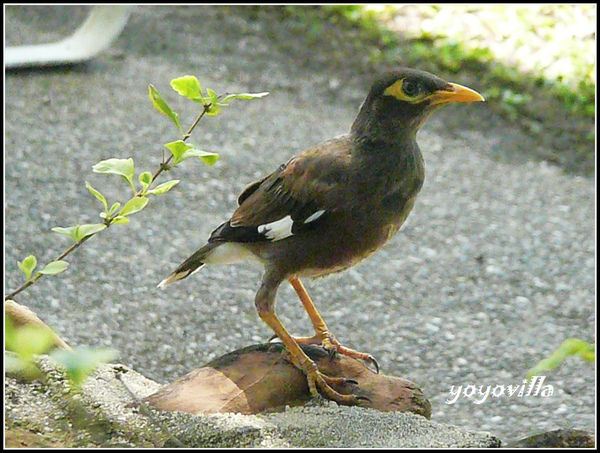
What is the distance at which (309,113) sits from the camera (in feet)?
21.6

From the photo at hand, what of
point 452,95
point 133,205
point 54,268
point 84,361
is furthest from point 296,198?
point 84,361

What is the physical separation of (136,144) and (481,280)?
2.48m

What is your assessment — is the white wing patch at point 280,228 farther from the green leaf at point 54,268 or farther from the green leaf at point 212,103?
the green leaf at point 54,268

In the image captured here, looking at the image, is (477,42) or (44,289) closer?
(44,289)

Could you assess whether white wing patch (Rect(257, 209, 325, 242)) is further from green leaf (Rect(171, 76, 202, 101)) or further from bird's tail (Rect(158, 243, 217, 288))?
green leaf (Rect(171, 76, 202, 101))

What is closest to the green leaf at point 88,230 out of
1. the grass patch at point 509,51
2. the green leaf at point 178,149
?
the green leaf at point 178,149

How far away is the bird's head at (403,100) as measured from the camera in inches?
111

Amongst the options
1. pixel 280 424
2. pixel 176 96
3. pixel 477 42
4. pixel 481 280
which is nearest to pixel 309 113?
pixel 176 96

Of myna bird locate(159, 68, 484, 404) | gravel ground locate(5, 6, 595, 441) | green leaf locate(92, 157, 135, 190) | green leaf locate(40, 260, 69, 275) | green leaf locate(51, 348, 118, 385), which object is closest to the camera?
green leaf locate(51, 348, 118, 385)

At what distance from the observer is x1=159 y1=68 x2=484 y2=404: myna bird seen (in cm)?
280

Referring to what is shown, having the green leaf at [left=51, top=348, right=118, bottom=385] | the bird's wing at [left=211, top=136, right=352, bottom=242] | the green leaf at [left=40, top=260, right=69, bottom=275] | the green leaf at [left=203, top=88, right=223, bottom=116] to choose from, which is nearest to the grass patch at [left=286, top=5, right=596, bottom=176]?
the bird's wing at [left=211, top=136, right=352, bottom=242]

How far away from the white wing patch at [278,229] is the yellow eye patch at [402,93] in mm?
537

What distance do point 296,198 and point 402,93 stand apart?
0.49m

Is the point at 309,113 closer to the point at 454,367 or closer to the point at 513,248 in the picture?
the point at 513,248
